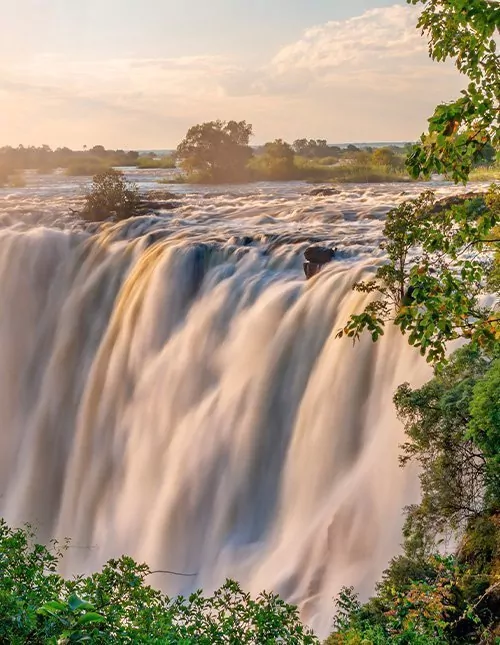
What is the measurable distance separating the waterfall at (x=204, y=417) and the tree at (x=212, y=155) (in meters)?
25.8

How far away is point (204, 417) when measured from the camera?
1812cm

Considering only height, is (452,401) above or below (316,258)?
below

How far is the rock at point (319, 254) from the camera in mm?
19500

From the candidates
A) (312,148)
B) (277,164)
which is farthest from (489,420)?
(312,148)

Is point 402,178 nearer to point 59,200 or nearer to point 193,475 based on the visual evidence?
point 59,200

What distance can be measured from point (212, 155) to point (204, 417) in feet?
119

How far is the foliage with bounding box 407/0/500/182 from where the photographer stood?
5211 millimetres

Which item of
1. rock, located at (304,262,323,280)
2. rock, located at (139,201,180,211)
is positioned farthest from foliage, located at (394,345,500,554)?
rock, located at (139,201,180,211)

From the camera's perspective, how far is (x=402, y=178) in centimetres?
4678

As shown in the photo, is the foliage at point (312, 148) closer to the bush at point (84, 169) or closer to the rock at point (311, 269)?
the bush at point (84, 169)

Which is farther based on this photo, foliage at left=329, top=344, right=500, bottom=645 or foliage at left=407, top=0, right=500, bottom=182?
foliage at left=329, top=344, right=500, bottom=645

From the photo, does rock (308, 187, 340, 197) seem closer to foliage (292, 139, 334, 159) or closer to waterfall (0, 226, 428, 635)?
waterfall (0, 226, 428, 635)

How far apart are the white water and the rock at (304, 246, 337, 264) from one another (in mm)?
536

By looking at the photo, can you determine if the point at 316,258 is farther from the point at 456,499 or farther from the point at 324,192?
the point at 324,192
